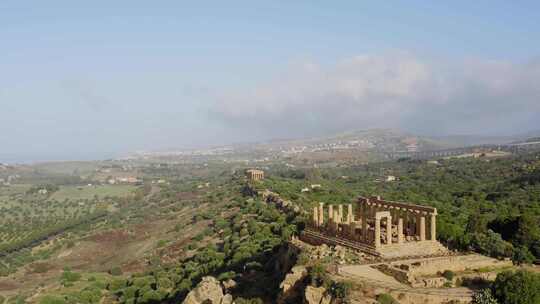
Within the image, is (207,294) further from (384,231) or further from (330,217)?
(384,231)

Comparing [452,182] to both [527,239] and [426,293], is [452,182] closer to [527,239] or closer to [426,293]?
[527,239]

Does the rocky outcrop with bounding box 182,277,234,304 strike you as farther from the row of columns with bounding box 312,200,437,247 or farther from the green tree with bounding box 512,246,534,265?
the green tree with bounding box 512,246,534,265

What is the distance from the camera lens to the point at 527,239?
3897 cm

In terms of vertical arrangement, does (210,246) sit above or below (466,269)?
below

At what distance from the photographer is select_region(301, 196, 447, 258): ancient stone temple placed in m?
34.4

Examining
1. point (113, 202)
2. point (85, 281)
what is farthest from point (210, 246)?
point (113, 202)

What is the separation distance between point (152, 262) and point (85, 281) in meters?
8.07

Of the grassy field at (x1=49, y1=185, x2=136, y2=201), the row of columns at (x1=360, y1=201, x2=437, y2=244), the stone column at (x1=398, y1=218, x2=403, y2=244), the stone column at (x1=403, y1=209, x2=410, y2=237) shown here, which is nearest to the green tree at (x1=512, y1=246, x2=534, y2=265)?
the row of columns at (x1=360, y1=201, x2=437, y2=244)

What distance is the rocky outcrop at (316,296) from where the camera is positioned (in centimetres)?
2877

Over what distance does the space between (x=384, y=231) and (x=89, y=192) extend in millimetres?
140233

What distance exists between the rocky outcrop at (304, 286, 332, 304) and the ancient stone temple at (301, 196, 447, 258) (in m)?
5.60

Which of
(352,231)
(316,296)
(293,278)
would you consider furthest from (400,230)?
(316,296)

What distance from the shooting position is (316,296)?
29250 mm

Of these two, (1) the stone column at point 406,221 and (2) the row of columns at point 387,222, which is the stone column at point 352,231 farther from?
(1) the stone column at point 406,221
